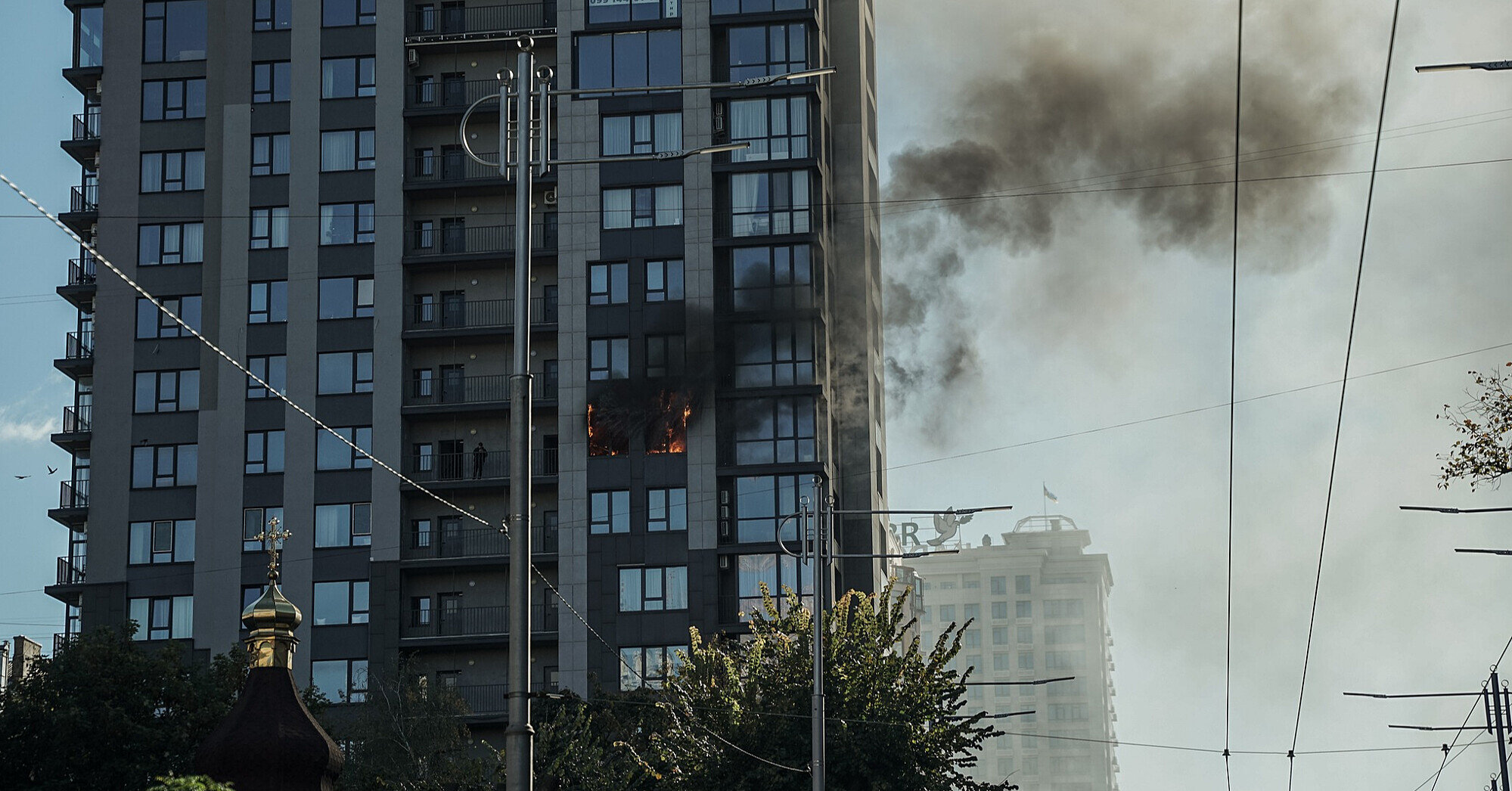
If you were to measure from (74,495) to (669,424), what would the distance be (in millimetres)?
27898

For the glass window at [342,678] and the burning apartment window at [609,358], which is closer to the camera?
the glass window at [342,678]

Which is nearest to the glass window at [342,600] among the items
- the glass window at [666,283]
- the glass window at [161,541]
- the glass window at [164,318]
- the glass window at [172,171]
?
the glass window at [161,541]

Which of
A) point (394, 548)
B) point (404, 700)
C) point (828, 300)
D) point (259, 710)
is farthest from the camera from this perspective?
point (828, 300)

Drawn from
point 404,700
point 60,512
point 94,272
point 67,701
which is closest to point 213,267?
point 94,272

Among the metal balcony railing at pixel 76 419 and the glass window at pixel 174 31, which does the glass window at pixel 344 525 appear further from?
the glass window at pixel 174 31

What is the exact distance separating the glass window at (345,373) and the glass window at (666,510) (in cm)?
1372

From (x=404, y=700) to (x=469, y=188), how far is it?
26176 millimetres

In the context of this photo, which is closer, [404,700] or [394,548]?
[404,700]

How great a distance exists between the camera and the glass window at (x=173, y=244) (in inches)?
3501

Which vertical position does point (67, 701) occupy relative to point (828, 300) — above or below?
below

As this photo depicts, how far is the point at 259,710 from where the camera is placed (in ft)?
104

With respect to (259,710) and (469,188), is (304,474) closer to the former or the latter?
(469,188)

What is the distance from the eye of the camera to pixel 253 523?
85.7m

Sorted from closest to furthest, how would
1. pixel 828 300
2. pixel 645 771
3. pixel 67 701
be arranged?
pixel 645 771 < pixel 67 701 < pixel 828 300
